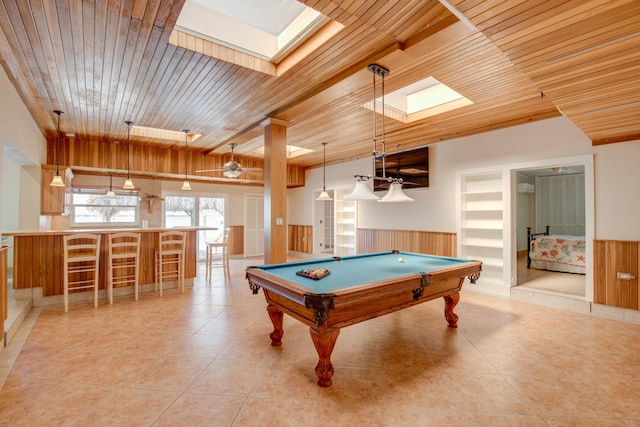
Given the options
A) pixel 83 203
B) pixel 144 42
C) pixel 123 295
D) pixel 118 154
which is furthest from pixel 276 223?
pixel 83 203

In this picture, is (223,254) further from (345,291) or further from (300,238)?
(345,291)

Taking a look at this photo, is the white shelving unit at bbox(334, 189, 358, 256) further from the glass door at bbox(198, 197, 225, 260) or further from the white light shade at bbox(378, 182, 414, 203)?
the white light shade at bbox(378, 182, 414, 203)

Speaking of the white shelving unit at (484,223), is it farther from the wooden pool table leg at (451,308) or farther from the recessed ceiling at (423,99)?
the wooden pool table leg at (451,308)

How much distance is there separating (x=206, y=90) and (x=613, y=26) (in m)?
3.66

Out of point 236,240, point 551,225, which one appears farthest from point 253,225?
point 551,225

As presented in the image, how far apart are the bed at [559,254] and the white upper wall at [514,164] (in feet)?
7.68

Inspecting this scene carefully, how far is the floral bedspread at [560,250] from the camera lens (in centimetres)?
582

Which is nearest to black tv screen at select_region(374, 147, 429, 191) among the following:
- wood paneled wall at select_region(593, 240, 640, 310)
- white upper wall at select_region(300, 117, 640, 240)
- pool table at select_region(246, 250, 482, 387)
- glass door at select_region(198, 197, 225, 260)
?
white upper wall at select_region(300, 117, 640, 240)

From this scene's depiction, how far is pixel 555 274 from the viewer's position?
587 centimetres

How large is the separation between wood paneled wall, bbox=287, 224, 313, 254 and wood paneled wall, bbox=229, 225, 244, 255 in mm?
1560

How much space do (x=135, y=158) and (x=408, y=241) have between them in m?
6.11

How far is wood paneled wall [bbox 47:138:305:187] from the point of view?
5.79m

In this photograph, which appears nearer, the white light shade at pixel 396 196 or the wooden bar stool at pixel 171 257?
the white light shade at pixel 396 196

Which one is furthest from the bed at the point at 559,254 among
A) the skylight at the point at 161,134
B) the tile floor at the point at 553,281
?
the skylight at the point at 161,134
